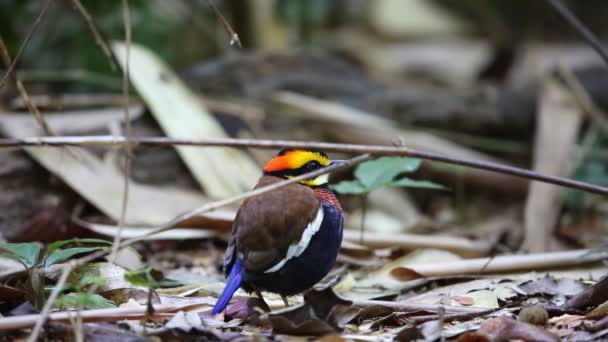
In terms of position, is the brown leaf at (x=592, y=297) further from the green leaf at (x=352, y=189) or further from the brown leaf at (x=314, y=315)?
the green leaf at (x=352, y=189)

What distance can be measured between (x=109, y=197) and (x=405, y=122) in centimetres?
270

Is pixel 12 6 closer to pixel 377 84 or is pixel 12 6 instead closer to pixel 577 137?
pixel 377 84

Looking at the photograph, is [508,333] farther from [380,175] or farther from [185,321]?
[380,175]

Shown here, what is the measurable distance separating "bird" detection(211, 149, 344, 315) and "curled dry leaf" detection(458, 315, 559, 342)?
0.74m

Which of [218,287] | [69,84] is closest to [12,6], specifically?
[69,84]

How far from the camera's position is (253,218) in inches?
117

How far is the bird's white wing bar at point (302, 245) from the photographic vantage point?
2.93 meters

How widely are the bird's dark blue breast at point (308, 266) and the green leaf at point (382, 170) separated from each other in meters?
0.88

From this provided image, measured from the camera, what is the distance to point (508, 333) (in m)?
2.56

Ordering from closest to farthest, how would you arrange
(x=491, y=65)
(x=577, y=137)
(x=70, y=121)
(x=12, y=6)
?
1. (x=70, y=121)
2. (x=577, y=137)
3. (x=12, y=6)
4. (x=491, y=65)

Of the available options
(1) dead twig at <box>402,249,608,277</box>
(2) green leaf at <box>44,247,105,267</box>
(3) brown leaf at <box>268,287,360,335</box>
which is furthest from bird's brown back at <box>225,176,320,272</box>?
(1) dead twig at <box>402,249,608,277</box>

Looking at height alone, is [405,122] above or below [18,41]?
below

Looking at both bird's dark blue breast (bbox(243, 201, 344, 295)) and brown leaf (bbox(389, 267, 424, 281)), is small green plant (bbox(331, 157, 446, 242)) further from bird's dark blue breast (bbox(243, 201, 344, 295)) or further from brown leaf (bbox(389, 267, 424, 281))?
bird's dark blue breast (bbox(243, 201, 344, 295))

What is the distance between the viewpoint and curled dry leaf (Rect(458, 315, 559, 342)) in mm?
2512
